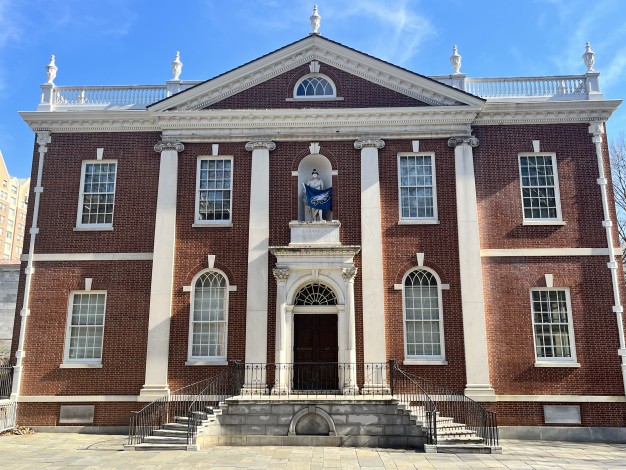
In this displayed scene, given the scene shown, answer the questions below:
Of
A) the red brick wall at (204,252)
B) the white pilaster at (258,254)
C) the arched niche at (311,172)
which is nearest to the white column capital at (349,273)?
the arched niche at (311,172)

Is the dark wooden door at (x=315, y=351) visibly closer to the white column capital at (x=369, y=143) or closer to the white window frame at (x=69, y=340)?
the white column capital at (x=369, y=143)

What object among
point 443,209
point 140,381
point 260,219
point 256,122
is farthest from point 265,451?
point 256,122

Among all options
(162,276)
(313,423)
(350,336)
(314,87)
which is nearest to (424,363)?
(350,336)

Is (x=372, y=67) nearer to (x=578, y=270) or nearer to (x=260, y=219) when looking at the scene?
(x=260, y=219)

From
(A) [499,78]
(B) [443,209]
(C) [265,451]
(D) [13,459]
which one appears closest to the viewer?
(D) [13,459]

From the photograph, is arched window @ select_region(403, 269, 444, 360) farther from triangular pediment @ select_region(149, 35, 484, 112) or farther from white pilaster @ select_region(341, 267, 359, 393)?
triangular pediment @ select_region(149, 35, 484, 112)

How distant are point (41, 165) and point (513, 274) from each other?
51.3 ft

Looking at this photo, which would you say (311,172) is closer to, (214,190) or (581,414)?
(214,190)

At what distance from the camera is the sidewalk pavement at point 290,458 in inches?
462

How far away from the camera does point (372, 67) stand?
18297 mm

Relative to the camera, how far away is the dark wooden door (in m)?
16.5

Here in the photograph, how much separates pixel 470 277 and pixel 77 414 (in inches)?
491

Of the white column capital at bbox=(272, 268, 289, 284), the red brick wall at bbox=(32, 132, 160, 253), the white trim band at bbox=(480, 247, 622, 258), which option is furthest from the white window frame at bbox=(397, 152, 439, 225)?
the red brick wall at bbox=(32, 132, 160, 253)

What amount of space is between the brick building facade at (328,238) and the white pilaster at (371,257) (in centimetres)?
6
